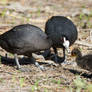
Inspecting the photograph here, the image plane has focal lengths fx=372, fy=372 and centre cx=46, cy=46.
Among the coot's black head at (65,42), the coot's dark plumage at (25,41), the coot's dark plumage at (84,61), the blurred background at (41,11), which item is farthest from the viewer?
the blurred background at (41,11)

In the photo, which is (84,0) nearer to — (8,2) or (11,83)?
(8,2)

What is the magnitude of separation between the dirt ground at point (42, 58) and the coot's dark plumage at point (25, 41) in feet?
1.62

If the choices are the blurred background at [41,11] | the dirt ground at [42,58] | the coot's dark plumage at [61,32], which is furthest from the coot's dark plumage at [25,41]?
the blurred background at [41,11]

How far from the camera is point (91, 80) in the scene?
770cm

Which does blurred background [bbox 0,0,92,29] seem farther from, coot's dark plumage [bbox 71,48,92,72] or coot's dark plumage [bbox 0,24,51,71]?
coot's dark plumage [bbox 71,48,92,72]

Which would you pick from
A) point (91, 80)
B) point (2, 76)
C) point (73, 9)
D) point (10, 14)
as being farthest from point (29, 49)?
point (73, 9)

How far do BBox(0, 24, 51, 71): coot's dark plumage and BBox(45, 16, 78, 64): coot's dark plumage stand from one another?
2.33 ft

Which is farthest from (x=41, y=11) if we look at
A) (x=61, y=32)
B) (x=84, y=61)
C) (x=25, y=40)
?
(x=84, y=61)

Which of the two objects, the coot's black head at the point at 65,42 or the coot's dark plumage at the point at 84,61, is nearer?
the coot's dark plumage at the point at 84,61

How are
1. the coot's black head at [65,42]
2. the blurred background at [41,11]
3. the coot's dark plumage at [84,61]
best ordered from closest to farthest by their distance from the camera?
1. the coot's dark plumage at [84,61]
2. the coot's black head at [65,42]
3. the blurred background at [41,11]

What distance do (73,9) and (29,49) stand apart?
6463 mm

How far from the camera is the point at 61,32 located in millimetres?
9508

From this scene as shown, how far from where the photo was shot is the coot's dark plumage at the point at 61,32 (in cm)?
920

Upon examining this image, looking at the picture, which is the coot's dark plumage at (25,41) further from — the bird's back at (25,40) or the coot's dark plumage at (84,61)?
the coot's dark plumage at (84,61)
